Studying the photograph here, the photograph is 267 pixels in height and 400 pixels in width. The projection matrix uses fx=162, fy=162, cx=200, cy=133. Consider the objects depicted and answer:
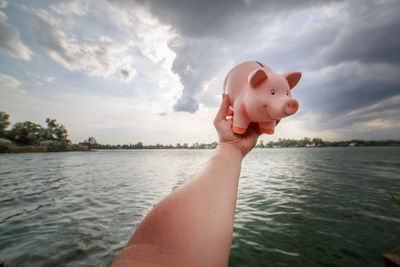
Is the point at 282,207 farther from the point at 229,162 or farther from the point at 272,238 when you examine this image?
the point at 229,162

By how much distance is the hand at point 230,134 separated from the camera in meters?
1.46

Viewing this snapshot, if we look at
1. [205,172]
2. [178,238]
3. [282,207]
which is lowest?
[282,207]

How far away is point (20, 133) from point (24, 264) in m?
88.6

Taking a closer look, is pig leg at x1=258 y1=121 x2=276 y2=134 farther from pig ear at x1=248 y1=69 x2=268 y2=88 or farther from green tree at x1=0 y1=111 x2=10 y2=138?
green tree at x1=0 y1=111 x2=10 y2=138

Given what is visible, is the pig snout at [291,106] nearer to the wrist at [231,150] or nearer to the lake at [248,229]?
the wrist at [231,150]

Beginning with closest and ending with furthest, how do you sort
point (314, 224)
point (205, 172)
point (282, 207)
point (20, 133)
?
point (205, 172)
point (314, 224)
point (282, 207)
point (20, 133)

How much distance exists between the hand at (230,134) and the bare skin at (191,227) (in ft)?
0.92

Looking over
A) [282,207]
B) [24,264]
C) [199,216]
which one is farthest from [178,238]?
[282,207]

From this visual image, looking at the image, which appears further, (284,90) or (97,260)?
(97,260)

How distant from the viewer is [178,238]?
94 centimetres

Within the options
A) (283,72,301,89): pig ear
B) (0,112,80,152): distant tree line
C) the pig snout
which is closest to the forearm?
the pig snout

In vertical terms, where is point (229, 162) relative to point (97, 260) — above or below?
above

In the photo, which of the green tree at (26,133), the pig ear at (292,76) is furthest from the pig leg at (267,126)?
the green tree at (26,133)

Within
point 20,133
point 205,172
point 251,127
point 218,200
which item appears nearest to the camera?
point 218,200
